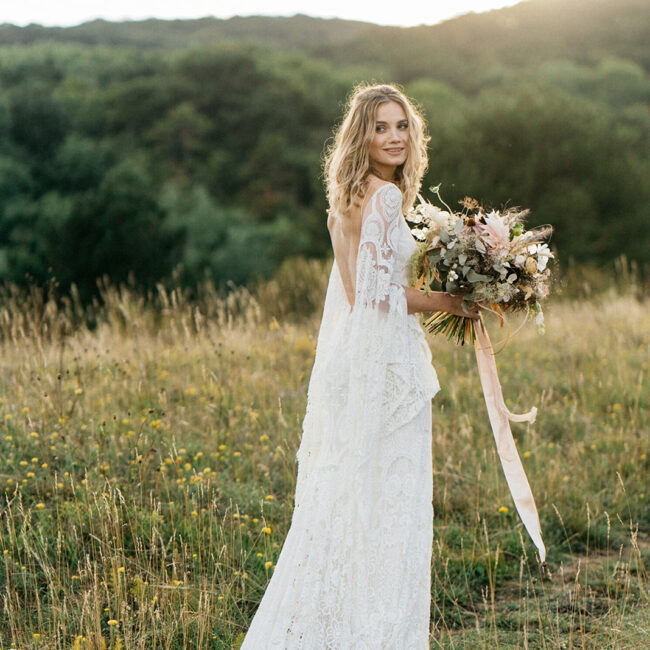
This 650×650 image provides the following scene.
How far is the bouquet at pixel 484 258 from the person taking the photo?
9.64 ft

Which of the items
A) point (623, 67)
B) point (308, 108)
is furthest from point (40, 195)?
point (623, 67)

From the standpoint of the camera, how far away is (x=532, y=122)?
25.3 m

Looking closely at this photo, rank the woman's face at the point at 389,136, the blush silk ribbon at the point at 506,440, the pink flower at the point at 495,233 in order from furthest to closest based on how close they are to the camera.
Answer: the blush silk ribbon at the point at 506,440 < the woman's face at the point at 389,136 < the pink flower at the point at 495,233

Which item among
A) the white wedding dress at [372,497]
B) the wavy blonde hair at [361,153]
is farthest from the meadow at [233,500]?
the wavy blonde hair at [361,153]

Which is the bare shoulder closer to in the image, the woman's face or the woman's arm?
the woman's face

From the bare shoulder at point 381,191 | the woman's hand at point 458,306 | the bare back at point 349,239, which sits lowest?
the woman's hand at point 458,306

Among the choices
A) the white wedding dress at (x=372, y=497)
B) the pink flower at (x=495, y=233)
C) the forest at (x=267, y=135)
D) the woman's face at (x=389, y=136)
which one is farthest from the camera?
the forest at (x=267, y=135)

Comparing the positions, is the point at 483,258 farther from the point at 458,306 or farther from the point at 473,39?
the point at 473,39

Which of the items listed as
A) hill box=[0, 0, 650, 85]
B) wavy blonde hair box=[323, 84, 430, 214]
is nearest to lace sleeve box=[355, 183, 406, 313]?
wavy blonde hair box=[323, 84, 430, 214]

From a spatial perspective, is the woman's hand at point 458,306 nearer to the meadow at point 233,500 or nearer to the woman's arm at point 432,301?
the woman's arm at point 432,301

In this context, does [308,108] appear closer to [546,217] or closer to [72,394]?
[546,217]

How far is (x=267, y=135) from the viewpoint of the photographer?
135 ft

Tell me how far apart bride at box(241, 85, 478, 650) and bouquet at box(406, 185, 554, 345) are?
0.10 m

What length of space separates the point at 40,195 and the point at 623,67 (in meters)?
35.1
